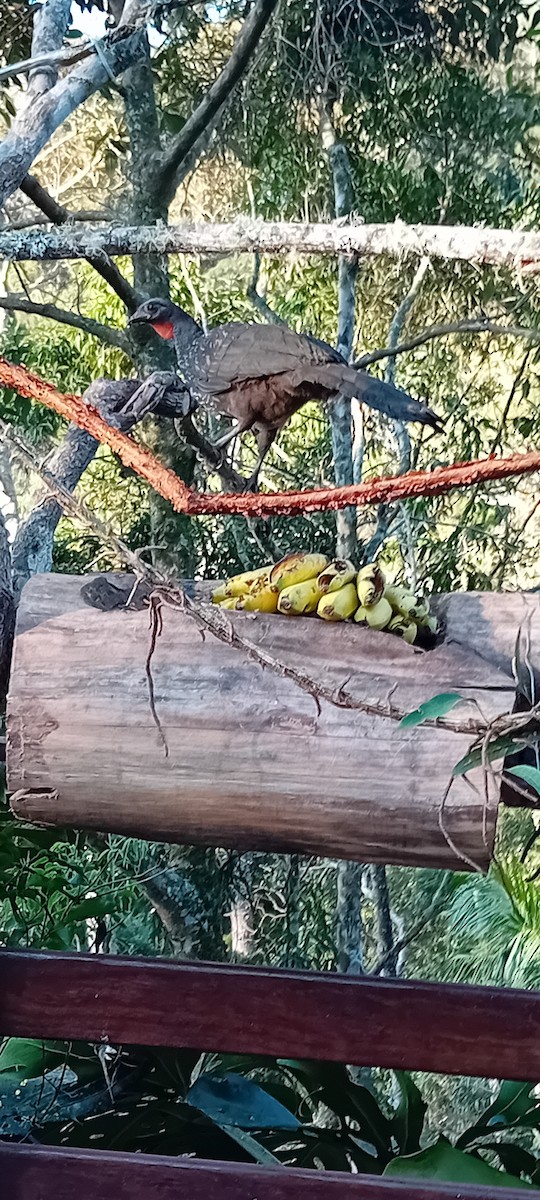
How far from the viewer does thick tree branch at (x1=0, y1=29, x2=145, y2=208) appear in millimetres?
1167

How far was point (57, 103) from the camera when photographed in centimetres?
118

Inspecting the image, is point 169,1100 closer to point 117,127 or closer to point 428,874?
point 428,874

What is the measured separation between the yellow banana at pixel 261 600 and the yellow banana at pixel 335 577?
4 centimetres

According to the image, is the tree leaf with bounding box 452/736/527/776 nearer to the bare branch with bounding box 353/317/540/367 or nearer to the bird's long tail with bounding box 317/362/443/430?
the bird's long tail with bounding box 317/362/443/430

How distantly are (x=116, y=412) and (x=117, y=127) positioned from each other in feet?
1.61

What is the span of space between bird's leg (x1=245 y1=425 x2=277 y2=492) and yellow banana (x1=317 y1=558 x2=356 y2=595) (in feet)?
0.91

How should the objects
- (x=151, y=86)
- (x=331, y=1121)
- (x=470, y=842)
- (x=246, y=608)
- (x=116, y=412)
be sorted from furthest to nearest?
(x=331, y=1121)
(x=151, y=86)
(x=116, y=412)
(x=246, y=608)
(x=470, y=842)

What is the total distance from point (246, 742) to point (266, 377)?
1.46 feet

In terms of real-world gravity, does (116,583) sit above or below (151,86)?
below

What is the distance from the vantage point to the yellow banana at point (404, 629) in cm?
77

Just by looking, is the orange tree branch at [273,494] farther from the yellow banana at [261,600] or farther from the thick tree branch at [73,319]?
the thick tree branch at [73,319]

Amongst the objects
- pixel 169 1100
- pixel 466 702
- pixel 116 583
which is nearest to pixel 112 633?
pixel 116 583

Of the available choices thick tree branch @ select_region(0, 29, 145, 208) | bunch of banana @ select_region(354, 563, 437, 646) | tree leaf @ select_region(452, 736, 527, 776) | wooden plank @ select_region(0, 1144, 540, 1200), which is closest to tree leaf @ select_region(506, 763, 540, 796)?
tree leaf @ select_region(452, 736, 527, 776)

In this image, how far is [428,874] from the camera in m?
1.45
